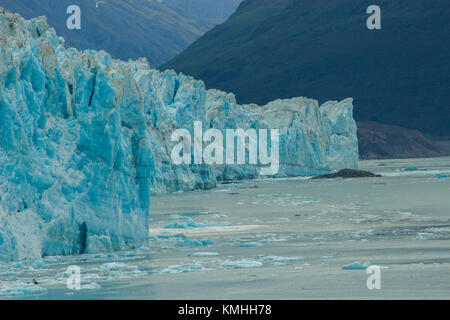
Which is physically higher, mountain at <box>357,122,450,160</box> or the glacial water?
mountain at <box>357,122,450,160</box>

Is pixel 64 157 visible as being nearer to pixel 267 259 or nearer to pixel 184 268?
pixel 184 268

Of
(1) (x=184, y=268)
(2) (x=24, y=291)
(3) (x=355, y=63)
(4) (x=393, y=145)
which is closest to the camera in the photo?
(2) (x=24, y=291)

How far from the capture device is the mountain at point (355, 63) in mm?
155875

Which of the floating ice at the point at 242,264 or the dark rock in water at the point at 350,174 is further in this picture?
the dark rock in water at the point at 350,174

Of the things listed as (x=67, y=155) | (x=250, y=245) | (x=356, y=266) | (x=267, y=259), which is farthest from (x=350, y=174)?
(x=356, y=266)

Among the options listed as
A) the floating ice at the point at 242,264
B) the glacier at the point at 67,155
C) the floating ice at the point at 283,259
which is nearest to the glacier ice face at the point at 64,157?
the glacier at the point at 67,155

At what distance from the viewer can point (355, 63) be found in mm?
165500

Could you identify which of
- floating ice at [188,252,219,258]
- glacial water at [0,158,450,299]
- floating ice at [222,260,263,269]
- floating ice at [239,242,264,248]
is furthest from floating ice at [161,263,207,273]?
floating ice at [239,242,264,248]

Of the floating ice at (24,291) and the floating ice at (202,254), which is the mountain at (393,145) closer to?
the floating ice at (202,254)

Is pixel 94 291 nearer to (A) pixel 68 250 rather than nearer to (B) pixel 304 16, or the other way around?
(A) pixel 68 250

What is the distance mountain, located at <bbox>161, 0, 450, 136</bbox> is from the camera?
15588cm

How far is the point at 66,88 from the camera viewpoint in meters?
16.7

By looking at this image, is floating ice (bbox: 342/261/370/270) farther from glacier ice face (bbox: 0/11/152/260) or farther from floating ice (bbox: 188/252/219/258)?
glacier ice face (bbox: 0/11/152/260)
